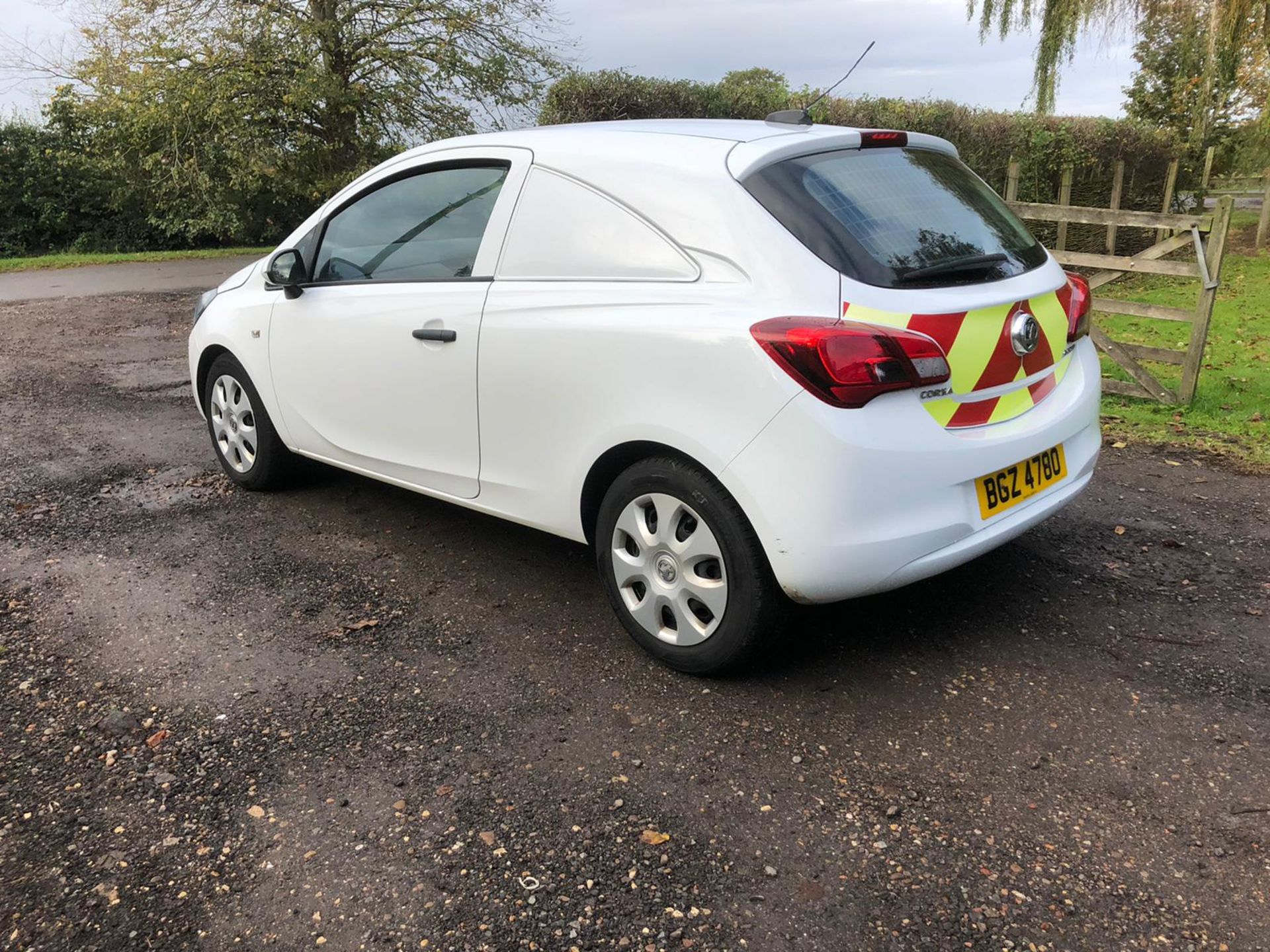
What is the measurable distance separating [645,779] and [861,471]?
1.07m

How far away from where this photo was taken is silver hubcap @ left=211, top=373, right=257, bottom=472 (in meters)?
5.09

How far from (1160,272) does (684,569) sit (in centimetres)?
498

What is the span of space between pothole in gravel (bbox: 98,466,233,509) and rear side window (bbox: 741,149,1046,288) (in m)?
3.59

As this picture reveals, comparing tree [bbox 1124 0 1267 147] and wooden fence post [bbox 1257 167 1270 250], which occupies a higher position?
tree [bbox 1124 0 1267 147]

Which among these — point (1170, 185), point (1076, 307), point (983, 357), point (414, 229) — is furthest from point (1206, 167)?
point (414, 229)

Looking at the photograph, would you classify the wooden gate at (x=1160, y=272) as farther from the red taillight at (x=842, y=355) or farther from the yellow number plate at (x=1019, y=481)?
the red taillight at (x=842, y=355)

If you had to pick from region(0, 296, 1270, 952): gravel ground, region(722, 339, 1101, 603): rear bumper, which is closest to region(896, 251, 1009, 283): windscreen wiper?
region(722, 339, 1101, 603): rear bumper

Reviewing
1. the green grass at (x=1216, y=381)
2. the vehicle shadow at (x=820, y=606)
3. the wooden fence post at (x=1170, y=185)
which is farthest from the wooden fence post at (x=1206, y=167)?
the vehicle shadow at (x=820, y=606)

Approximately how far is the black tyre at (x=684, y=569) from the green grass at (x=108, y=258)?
750 inches

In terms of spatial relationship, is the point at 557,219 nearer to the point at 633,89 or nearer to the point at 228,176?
the point at 633,89

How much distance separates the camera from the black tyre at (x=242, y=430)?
499 centimetres

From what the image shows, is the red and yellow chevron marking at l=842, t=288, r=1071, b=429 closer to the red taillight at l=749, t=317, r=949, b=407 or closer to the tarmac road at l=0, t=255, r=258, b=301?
the red taillight at l=749, t=317, r=949, b=407

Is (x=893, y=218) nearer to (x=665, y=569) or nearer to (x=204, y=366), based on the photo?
(x=665, y=569)

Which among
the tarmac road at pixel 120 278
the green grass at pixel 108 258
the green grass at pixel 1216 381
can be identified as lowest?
the green grass at pixel 1216 381
